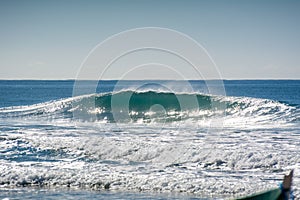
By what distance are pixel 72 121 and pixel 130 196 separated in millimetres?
19905

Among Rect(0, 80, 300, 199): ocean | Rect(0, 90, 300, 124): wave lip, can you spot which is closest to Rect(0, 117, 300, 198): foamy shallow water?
Rect(0, 80, 300, 199): ocean

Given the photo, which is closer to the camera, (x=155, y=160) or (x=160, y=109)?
(x=155, y=160)

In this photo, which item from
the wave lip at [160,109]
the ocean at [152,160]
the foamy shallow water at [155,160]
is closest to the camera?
the ocean at [152,160]

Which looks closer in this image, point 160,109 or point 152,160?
point 152,160

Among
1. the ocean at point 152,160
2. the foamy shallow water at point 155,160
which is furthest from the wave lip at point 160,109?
the foamy shallow water at point 155,160

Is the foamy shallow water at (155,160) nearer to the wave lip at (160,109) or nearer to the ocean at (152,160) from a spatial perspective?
the ocean at (152,160)

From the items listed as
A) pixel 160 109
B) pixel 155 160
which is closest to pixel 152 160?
pixel 155 160

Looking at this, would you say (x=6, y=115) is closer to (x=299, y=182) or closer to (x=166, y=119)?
(x=166, y=119)

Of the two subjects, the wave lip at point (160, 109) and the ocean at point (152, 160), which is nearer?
the ocean at point (152, 160)

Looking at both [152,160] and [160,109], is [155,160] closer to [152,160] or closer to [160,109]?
[152,160]

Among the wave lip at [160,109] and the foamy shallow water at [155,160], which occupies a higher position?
the wave lip at [160,109]

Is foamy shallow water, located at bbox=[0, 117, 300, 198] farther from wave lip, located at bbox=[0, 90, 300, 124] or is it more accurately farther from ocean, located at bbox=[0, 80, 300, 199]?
wave lip, located at bbox=[0, 90, 300, 124]

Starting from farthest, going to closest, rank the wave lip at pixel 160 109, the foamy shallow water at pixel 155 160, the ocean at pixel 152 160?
the wave lip at pixel 160 109 → the foamy shallow water at pixel 155 160 → the ocean at pixel 152 160

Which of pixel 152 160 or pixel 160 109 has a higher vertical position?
pixel 160 109
